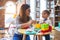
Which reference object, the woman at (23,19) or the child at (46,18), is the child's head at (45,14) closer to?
the child at (46,18)

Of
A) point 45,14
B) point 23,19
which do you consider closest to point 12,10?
point 23,19

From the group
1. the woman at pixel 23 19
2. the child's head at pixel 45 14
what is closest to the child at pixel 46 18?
the child's head at pixel 45 14

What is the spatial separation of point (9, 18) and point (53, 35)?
0.53 metres

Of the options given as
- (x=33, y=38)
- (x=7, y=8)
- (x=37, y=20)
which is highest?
(x=7, y=8)

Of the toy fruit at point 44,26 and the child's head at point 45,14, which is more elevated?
the child's head at point 45,14

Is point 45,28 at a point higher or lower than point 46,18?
lower

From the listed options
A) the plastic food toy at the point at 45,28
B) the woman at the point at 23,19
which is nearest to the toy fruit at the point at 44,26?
the plastic food toy at the point at 45,28

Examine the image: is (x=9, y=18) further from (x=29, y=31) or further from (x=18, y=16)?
(x=29, y=31)

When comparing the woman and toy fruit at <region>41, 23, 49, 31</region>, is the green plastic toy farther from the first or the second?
the woman

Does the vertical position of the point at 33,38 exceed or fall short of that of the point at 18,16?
it falls short

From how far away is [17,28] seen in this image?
6.29 ft

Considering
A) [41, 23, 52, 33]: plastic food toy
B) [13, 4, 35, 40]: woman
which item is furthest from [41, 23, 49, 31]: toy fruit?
[13, 4, 35, 40]: woman

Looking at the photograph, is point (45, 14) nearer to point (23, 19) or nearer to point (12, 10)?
point (23, 19)

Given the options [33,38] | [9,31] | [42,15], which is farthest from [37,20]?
[9,31]
